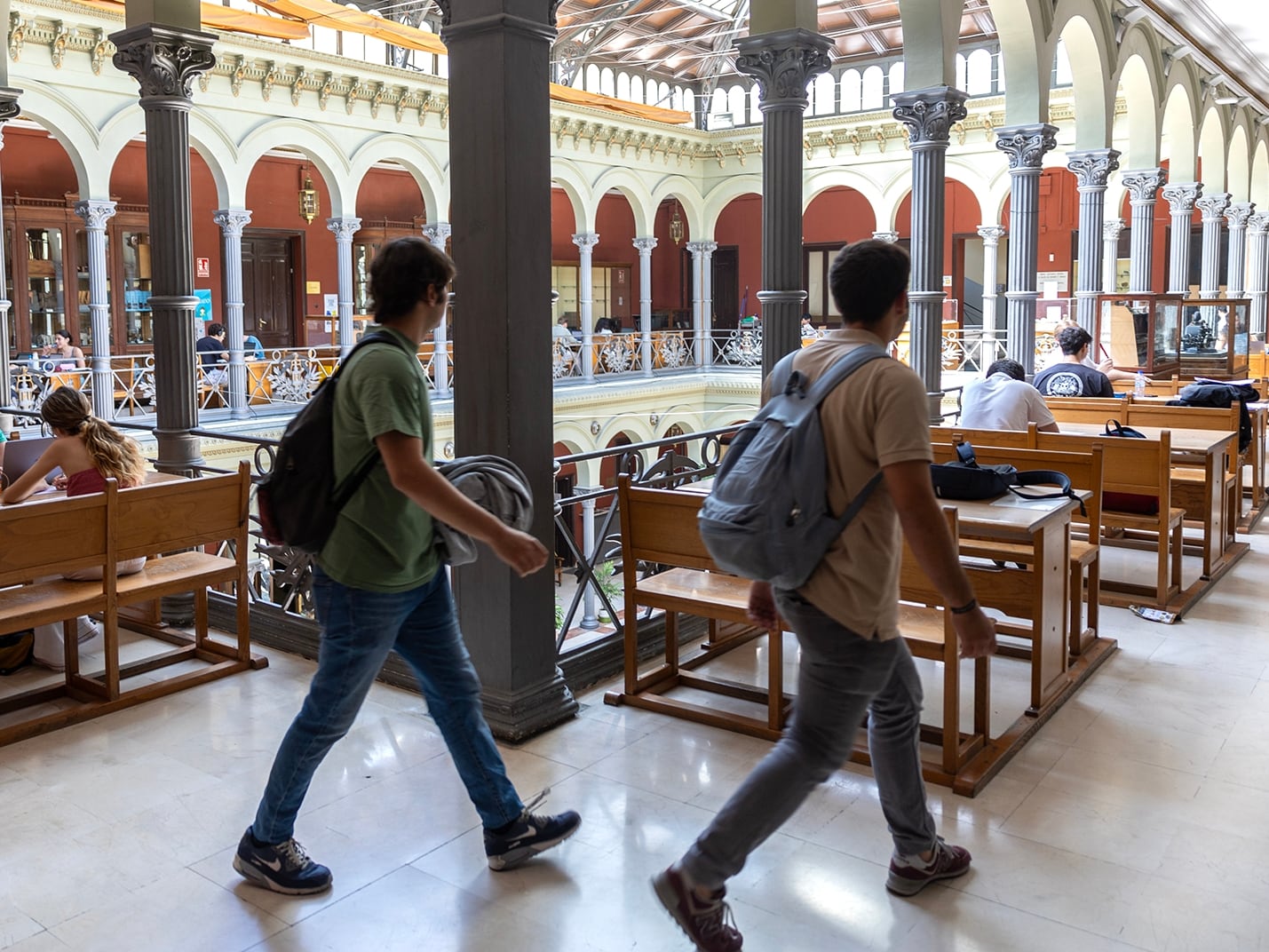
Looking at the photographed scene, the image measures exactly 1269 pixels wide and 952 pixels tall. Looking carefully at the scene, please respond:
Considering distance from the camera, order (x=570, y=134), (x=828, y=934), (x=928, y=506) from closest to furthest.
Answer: (x=928, y=506), (x=828, y=934), (x=570, y=134)

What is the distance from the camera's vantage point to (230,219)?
14766 millimetres

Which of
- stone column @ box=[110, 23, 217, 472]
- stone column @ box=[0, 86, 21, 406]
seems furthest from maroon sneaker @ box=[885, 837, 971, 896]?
stone column @ box=[0, 86, 21, 406]

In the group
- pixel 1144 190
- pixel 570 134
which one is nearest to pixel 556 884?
→ pixel 1144 190

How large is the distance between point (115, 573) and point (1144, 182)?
42.8 ft

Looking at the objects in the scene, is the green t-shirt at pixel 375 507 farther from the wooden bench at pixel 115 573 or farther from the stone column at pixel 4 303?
the stone column at pixel 4 303

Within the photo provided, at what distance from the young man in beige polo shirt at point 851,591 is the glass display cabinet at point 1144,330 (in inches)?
343

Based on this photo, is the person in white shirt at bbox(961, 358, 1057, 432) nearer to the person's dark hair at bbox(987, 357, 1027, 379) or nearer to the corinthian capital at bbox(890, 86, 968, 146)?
the person's dark hair at bbox(987, 357, 1027, 379)

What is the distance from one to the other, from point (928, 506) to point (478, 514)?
3.13 ft

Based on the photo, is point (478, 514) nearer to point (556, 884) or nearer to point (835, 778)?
point (556, 884)

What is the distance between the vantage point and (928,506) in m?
2.33

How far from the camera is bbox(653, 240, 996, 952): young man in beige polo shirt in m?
2.35

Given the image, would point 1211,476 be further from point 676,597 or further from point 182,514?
point 182,514

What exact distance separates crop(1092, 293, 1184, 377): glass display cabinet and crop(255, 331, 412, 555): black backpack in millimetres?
9235

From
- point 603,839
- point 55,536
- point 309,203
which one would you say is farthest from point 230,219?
point 603,839
